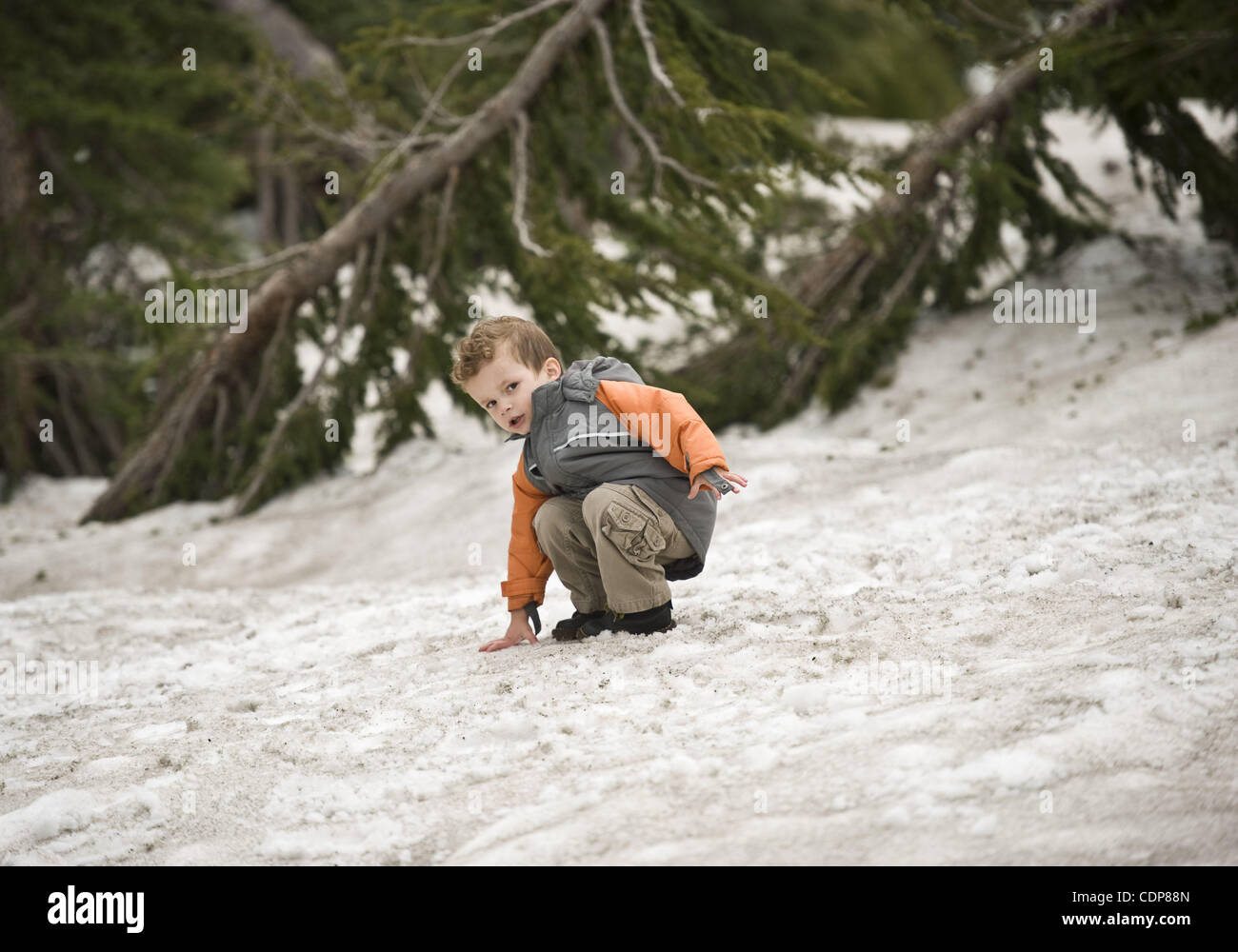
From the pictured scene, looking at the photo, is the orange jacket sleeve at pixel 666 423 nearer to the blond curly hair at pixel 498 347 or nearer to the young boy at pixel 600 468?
the young boy at pixel 600 468

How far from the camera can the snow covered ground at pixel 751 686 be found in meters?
2.14

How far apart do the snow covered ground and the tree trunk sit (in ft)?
5.53

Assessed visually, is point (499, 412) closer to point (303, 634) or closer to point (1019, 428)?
point (303, 634)

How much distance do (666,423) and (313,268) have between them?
5195mm

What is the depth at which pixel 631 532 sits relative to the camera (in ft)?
10.7

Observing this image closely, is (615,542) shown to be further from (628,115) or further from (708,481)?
(628,115)

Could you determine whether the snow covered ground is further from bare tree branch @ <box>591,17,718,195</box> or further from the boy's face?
bare tree branch @ <box>591,17,718,195</box>

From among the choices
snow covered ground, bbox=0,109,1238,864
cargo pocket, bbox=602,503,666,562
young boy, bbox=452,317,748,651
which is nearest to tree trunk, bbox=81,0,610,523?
snow covered ground, bbox=0,109,1238,864

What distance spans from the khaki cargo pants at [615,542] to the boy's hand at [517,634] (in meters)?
0.21

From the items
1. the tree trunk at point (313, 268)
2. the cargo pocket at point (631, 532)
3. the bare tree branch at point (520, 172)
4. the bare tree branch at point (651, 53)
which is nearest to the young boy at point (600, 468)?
the cargo pocket at point (631, 532)

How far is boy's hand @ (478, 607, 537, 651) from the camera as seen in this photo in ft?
11.7

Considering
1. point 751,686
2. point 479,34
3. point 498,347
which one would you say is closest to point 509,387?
point 498,347
